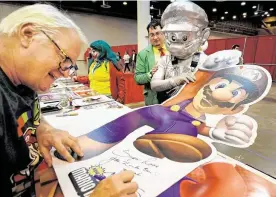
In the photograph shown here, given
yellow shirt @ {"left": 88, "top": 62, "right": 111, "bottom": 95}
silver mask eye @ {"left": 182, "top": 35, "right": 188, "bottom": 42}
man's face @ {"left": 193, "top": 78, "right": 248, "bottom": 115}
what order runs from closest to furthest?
man's face @ {"left": 193, "top": 78, "right": 248, "bottom": 115}
silver mask eye @ {"left": 182, "top": 35, "right": 188, "bottom": 42}
yellow shirt @ {"left": 88, "top": 62, "right": 111, "bottom": 95}

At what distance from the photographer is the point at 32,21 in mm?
534

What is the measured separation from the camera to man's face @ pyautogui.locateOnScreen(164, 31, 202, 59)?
1102 millimetres

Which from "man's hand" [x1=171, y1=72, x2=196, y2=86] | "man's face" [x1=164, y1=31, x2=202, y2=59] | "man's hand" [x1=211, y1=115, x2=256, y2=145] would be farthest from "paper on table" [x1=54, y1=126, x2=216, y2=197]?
"man's face" [x1=164, y1=31, x2=202, y2=59]

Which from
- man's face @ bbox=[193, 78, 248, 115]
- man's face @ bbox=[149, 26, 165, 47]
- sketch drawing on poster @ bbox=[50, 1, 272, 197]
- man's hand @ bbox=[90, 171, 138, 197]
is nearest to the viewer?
man's hand @ bbox=[90, 171, 138, 197]

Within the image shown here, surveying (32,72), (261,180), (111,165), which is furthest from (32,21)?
(261,180)

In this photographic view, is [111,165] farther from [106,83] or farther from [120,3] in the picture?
[120,3]

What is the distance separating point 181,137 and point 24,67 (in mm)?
573

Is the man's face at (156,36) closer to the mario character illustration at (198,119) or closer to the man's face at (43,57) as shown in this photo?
the mario character illustration at (198,119)

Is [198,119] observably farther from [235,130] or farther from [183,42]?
[183,42]

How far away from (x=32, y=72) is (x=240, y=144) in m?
0.73

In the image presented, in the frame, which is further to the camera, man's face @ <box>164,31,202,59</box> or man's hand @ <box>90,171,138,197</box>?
man's face @ <box>164,31,202,59</box>

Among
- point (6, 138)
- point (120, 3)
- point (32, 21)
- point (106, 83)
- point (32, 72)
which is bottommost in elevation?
point (106, 83)
